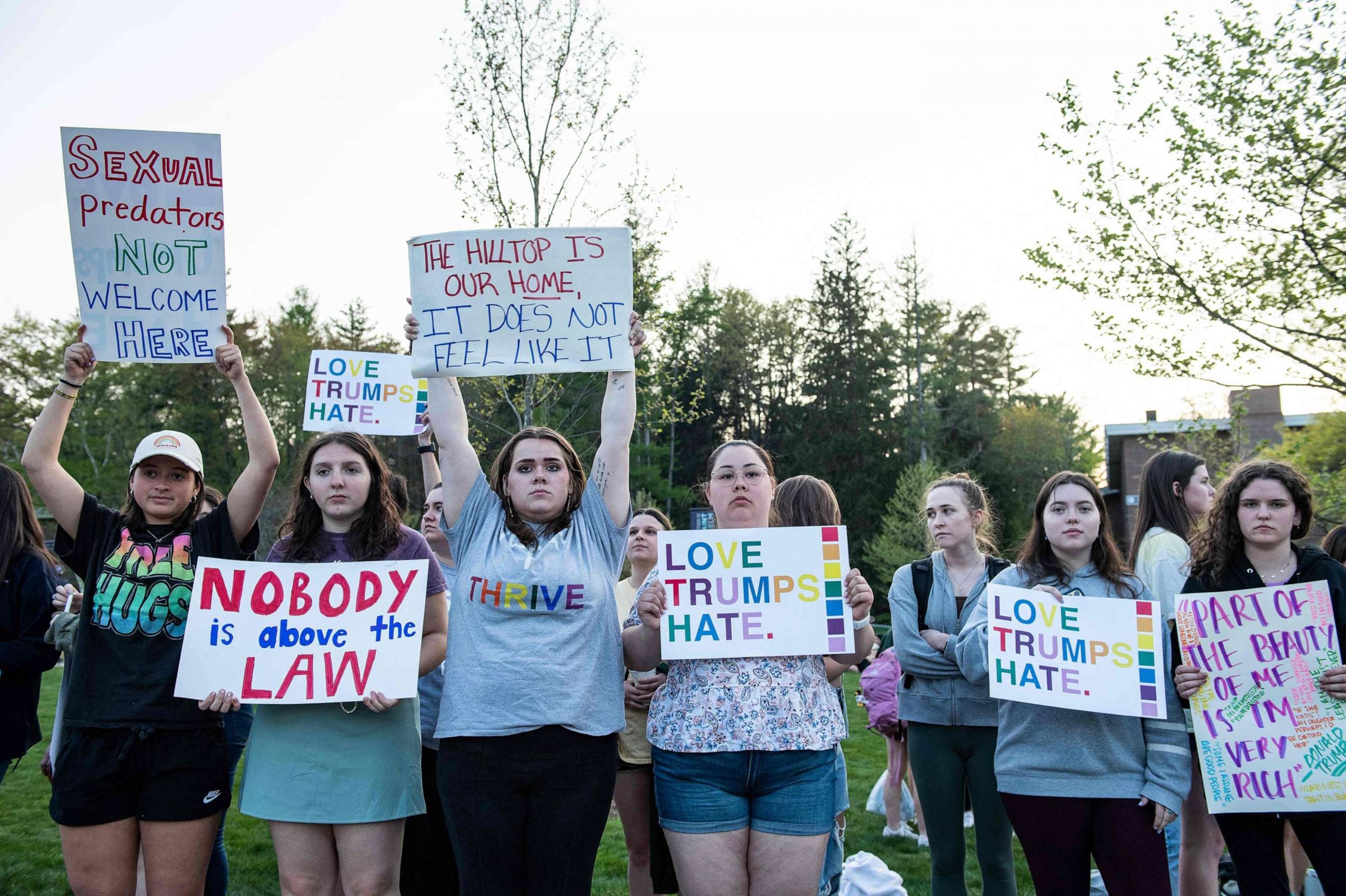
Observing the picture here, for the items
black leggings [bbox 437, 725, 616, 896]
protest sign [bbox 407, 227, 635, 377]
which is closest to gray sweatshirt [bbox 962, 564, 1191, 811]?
black leggings [bbox 437, 725, 616, 896]

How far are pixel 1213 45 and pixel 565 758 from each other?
12.5 metres

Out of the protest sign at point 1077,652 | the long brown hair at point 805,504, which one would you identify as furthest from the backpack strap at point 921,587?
the protest sign at point 1077,652

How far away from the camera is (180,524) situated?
12.6ft

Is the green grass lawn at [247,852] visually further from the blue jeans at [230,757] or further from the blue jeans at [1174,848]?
the blue jeans at [230,757]

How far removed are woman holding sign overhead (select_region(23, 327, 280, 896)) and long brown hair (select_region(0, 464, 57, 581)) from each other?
85 cm

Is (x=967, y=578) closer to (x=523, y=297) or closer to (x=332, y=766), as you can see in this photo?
(x=523, y=297)

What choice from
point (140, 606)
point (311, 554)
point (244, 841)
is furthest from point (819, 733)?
point (244, 841)

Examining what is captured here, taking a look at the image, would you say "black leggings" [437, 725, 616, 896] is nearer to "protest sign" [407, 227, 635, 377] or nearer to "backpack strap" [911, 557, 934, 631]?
"protest sign" [407, 227, 635, 377]

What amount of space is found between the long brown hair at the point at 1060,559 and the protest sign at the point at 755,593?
33.8 inches

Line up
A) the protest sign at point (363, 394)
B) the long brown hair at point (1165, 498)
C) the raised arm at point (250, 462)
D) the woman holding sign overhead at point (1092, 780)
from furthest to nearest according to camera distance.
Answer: the protest sign at point (363, 394)
the long brown hair at point (1165, 498)
the raised arm at point (250, 462)
the woman holding sign overhead at point (1092, 780)

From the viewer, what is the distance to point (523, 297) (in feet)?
13.5

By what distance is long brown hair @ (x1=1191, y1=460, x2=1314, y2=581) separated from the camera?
12.9 feet

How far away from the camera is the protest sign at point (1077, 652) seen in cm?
361

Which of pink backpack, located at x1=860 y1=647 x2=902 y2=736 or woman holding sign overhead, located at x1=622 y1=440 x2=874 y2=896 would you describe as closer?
woman holding sign overhead, located at x1=622 y1=440 x2=874 y2=896
